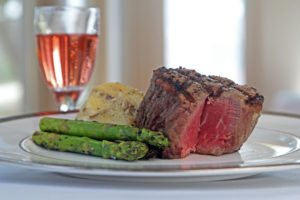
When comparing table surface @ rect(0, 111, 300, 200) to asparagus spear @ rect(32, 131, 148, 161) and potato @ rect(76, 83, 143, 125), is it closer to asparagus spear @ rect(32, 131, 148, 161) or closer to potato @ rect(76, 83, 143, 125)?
asparagus spear @ rect(32, 131, 148, 161)

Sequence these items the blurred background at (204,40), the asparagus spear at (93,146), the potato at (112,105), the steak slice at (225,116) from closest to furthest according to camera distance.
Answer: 1. the asparagus spear at (93,146)
2. the steak slice at (225,116)
3. the potato at (112,105)
4. the blurred background at (204,40)

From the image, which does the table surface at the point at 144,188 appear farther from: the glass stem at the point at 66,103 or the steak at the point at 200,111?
the glass stem at the point at 66,103

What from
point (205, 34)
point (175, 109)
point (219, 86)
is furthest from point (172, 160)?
point (205, 34)

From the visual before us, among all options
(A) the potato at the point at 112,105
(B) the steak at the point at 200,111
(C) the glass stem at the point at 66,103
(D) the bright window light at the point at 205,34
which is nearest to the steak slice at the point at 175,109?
(B) the steak at the point at 200,111

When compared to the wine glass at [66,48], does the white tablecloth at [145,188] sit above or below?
below

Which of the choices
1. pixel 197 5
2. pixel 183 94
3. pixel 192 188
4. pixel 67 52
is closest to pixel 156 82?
pixel 183 94

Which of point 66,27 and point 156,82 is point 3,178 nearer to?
point 156,82

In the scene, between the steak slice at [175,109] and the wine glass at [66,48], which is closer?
the steak slice at [175,109]
